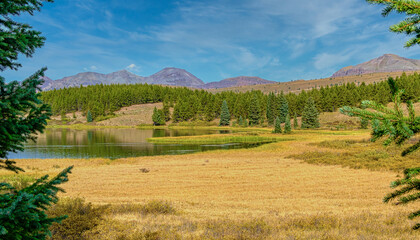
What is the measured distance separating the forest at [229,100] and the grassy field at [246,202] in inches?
2231

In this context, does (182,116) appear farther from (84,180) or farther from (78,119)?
(84,180)

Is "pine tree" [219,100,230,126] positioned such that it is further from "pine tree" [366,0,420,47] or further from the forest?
"pine tree" [366,0,420,47]

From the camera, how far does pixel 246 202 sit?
13.0 meters

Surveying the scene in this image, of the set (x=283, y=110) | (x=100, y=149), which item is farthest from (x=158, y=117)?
(x=100, y=149)

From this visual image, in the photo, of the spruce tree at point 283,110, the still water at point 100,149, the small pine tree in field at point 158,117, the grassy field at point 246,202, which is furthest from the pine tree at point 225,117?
the grassy field at point 246,202

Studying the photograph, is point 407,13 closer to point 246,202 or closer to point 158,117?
point 246,202

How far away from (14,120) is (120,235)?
210 inches

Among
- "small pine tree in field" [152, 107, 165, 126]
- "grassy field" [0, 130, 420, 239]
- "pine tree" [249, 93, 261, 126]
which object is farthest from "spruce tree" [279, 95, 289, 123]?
"grassy field" [0, 130, 420, 239]

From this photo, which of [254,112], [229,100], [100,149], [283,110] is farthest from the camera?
[229,100]

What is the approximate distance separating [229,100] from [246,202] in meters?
122

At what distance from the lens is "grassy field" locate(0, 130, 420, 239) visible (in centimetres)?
822

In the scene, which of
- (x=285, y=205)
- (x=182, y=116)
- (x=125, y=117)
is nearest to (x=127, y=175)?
(x=285, y=205)

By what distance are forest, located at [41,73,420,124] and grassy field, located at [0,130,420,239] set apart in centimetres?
5666

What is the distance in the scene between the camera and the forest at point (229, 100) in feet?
343
